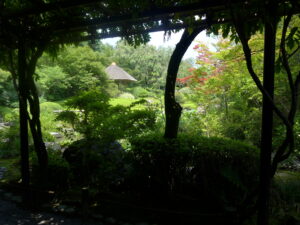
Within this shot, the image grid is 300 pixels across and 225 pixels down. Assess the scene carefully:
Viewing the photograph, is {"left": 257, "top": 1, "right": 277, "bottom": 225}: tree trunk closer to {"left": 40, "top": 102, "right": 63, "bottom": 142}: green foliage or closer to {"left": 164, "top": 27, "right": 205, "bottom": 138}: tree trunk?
{"left": 164, "top": 27, "right": 205, "bottom": 138}: tree trunk

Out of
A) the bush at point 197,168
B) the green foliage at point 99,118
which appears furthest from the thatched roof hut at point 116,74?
the bush at point 197,168

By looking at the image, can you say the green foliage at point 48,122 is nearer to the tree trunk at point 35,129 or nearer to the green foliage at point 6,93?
the tree trunk at point 35,129

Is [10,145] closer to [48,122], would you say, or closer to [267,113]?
[48,122]

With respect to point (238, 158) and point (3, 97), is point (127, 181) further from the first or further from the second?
point (3, 97)

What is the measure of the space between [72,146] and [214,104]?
5.01m

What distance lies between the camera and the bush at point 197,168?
2945 mm

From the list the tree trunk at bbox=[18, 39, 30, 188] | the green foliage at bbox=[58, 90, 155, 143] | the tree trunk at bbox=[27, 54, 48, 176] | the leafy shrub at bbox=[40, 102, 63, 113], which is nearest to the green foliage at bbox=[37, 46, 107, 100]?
the leafy shrub at bbox=[40, 102, 63, 113]

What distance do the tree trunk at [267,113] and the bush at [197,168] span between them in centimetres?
87

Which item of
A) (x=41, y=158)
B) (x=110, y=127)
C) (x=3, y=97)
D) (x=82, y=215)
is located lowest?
(x=82, y=215)

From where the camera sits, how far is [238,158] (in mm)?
3016

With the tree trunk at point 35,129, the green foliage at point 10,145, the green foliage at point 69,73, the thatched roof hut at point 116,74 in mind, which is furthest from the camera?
the thatched roof hut at point 116,74

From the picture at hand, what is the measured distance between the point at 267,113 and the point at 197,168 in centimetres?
137

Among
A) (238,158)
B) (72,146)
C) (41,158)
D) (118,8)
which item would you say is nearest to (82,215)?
(41,158)

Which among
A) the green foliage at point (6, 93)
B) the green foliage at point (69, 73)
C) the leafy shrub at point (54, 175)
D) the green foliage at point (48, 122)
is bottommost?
the leafy shrub at point (54, 175)
